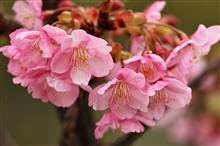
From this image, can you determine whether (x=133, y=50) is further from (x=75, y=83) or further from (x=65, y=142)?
(x=65, y=142)

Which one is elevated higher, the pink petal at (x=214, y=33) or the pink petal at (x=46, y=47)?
the pink petal at (x=46, y=47)

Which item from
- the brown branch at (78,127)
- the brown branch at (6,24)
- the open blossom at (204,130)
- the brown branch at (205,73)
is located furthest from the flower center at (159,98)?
the open blossom at (204,130)

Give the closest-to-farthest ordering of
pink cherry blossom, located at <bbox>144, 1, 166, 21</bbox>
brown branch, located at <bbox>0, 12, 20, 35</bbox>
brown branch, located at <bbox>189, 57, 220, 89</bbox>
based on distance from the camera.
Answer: pink cherry blossom, located at <bbox>144, 1, 166, 21</bbox>
brown branch, located at <bbox>0, 12, 20, 35</bbox>
brown branch, located at <bbox>189, 57, 220, 89</bbox>

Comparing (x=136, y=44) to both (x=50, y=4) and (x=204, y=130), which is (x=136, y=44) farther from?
(x=204, y=130)

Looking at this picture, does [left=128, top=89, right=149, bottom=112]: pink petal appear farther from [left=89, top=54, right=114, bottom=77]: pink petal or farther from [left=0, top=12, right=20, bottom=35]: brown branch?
[left=0, top=12, right=20, bottom=35]: brown branch

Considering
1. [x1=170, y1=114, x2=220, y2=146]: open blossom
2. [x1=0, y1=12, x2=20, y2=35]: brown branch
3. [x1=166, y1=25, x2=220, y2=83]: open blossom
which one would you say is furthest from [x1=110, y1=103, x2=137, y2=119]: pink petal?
[x1=170, y1=114, x2=220, y2=146]: open blossom

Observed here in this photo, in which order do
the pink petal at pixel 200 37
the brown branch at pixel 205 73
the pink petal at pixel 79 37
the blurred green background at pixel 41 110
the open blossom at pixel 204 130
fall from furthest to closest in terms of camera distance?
the blurred green background at pixel 41 110 < the open blossom at pixel 204 130 < the brown branch at pixel 205 73 < the pink petal at pixel 200 37 < the pink petal at pixel 79 37

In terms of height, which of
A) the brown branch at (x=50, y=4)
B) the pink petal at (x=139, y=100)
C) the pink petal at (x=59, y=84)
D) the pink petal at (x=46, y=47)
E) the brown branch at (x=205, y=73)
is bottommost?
the brown branch at (x=205, y=73)

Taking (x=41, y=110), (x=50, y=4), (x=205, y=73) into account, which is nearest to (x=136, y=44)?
(x=50, y=4)

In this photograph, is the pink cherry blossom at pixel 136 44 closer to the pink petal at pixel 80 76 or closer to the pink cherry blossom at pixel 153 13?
the pink cherry blossom at pixel 153 13
